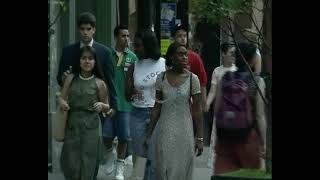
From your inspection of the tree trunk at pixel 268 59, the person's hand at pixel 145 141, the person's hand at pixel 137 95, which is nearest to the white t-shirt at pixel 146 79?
the person's hand at pixel 137 95

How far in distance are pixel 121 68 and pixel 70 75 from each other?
0.46 meters

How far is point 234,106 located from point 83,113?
130cm

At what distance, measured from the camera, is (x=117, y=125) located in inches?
263

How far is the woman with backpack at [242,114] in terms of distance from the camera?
6480 millimetres

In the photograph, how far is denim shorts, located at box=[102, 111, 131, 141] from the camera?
21.8 feet

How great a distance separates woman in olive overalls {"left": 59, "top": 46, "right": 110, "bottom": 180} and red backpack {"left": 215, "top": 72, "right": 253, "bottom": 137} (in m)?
1.00

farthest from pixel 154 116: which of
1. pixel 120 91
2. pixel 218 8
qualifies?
pixel 218 8

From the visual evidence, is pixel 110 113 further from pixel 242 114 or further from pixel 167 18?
pixel 242 114

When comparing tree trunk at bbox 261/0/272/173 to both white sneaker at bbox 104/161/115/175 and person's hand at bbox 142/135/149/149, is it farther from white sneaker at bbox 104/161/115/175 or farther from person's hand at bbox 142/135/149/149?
white sneaker at bbox 104/161/115/175

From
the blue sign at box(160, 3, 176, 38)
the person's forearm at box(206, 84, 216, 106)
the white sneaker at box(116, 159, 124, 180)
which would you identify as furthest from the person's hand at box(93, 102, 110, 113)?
the person's forearm at box(206, 84, 216, 106)

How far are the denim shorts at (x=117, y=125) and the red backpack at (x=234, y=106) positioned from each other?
32.0 inches
